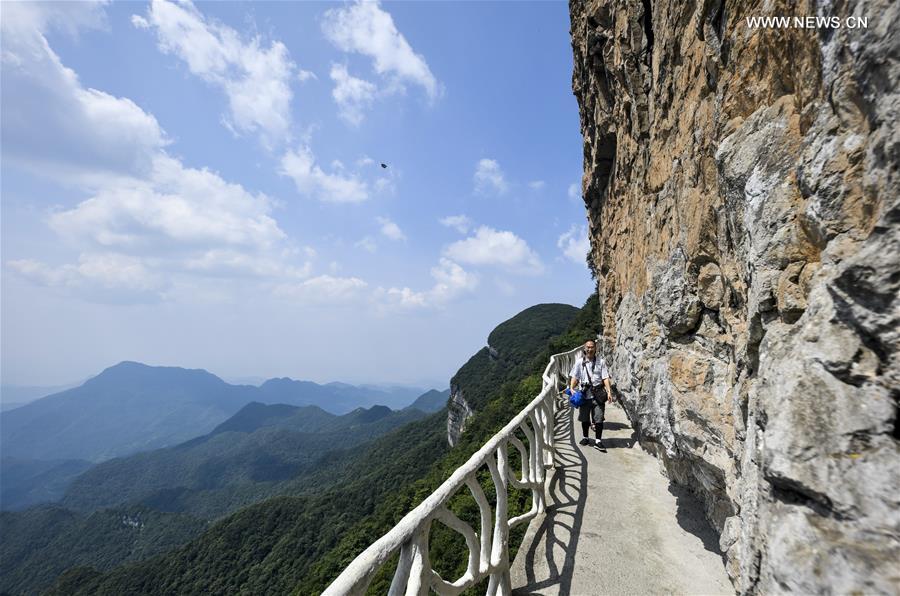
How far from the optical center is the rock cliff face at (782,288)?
6.96ft

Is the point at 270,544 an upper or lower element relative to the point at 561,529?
lower

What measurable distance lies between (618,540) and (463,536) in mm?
2875

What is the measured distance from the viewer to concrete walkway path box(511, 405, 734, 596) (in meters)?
4.58

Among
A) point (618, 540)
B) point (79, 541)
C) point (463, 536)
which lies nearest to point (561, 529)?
point (618, 540)

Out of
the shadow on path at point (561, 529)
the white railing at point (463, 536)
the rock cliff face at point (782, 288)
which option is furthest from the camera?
the shadow on path at point (561, 529)

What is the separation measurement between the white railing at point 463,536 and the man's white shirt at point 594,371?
272cm

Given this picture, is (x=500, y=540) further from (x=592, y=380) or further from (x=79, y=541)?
(x=79, y=541)

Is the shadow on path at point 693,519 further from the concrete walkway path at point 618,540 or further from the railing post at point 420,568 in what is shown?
the railing post at point 420,568

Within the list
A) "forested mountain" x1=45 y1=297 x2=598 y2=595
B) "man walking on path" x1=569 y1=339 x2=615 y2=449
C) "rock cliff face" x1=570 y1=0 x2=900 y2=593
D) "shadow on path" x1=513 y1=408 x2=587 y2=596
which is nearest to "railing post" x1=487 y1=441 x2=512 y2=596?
"shadow on path" x1=513 y1=408 x2=587 y2=596

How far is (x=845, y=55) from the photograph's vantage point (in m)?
2.52

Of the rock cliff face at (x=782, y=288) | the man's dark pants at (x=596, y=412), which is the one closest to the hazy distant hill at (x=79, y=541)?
the man's dark pants at (x=596, y=412)

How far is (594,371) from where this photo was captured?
8555 millimetres

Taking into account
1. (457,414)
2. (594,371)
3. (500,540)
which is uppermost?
(594,371)

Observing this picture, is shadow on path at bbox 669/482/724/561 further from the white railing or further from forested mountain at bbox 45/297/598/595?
forested mountain at bbox 45/297/598/595
